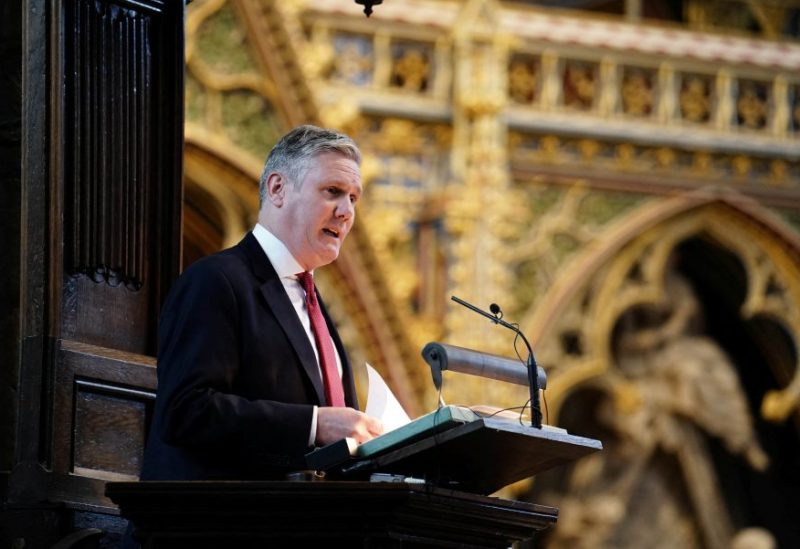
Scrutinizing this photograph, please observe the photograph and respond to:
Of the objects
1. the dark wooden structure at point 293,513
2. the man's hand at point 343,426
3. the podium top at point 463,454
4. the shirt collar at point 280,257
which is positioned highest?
the shirt collar at point 280,257

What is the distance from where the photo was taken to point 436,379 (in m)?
2.62

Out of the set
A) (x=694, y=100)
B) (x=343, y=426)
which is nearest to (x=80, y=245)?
(x=343, y=426)

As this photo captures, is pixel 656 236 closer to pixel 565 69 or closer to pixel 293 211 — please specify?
pixel 565 69

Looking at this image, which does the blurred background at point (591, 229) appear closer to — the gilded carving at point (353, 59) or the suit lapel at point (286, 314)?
the gilded carving at point (353, 59)

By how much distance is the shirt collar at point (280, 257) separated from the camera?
2.98 m

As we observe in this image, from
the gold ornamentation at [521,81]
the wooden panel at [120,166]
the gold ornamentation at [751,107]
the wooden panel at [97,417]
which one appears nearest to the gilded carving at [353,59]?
the gold ornamentation at [521,81]

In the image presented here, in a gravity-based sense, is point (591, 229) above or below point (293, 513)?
above

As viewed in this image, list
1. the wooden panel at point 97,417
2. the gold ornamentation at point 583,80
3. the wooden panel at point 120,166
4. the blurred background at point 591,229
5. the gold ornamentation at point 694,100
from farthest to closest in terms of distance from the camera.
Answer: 1. the gold ornamentation at point 694,100
2. the gold ornamentation at point 583,80
3. the blurred background at point 591,229
4. the wooden panel at point 120,166
5. the wooden panel at point 97,417

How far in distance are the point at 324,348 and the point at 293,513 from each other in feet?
1.48

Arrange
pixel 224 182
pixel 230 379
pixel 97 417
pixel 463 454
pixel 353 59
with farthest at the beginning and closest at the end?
pixel 353 59 < pixel 224 182 < pixel 97 417 < pixel 230 379 < pixel 463 454

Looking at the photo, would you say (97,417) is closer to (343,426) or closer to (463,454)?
(343,426)

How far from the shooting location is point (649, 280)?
32.9ft

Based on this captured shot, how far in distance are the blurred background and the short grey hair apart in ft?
17.4

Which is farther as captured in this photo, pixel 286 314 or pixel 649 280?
pixel 649 280
